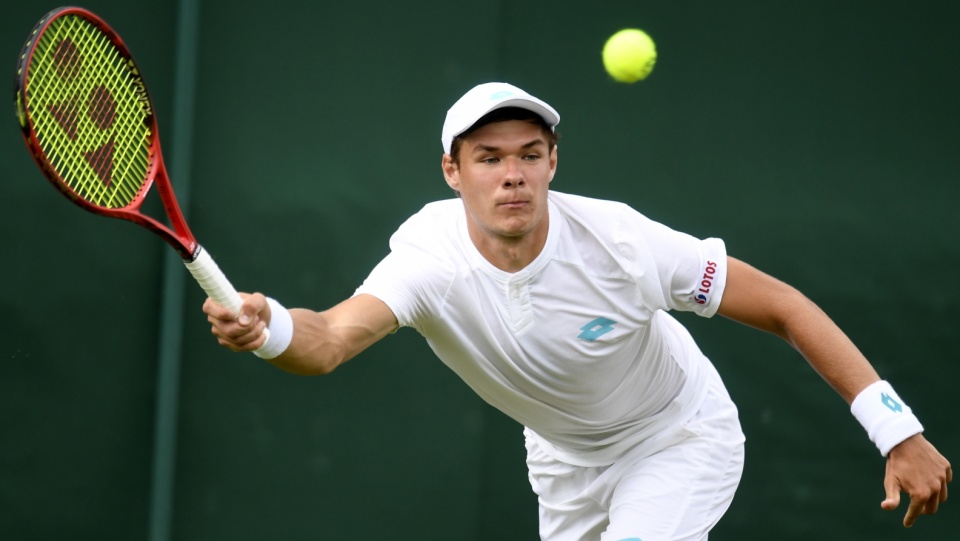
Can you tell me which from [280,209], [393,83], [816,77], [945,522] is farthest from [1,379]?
[945,522]

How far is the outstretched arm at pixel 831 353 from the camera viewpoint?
2842mm

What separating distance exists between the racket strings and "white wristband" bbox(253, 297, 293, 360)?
0.42 metres

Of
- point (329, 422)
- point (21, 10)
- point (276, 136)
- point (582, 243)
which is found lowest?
point (329, 422)

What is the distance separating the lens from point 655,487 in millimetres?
3219

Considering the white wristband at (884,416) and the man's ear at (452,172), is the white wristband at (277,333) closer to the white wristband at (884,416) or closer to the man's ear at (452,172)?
the man's ear at (452,172)

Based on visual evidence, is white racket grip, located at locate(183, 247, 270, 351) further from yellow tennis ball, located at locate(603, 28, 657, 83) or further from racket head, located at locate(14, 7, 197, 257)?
yellow tennis ball, located at locate(603, 28, 657, 83)

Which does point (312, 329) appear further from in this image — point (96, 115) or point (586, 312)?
point (586, 312)

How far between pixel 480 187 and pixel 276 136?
5.05ft

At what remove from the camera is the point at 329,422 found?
4.45 metres

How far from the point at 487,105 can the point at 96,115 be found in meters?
0.89

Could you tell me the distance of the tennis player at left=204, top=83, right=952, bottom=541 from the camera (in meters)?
2.96

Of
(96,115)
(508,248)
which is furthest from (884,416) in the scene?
(96,115)

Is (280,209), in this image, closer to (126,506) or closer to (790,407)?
(126,506)

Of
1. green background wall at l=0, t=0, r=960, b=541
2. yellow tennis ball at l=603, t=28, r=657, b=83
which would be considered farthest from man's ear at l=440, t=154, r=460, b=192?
yellow tennis ball at l=603, t=28, r=657, b=83
